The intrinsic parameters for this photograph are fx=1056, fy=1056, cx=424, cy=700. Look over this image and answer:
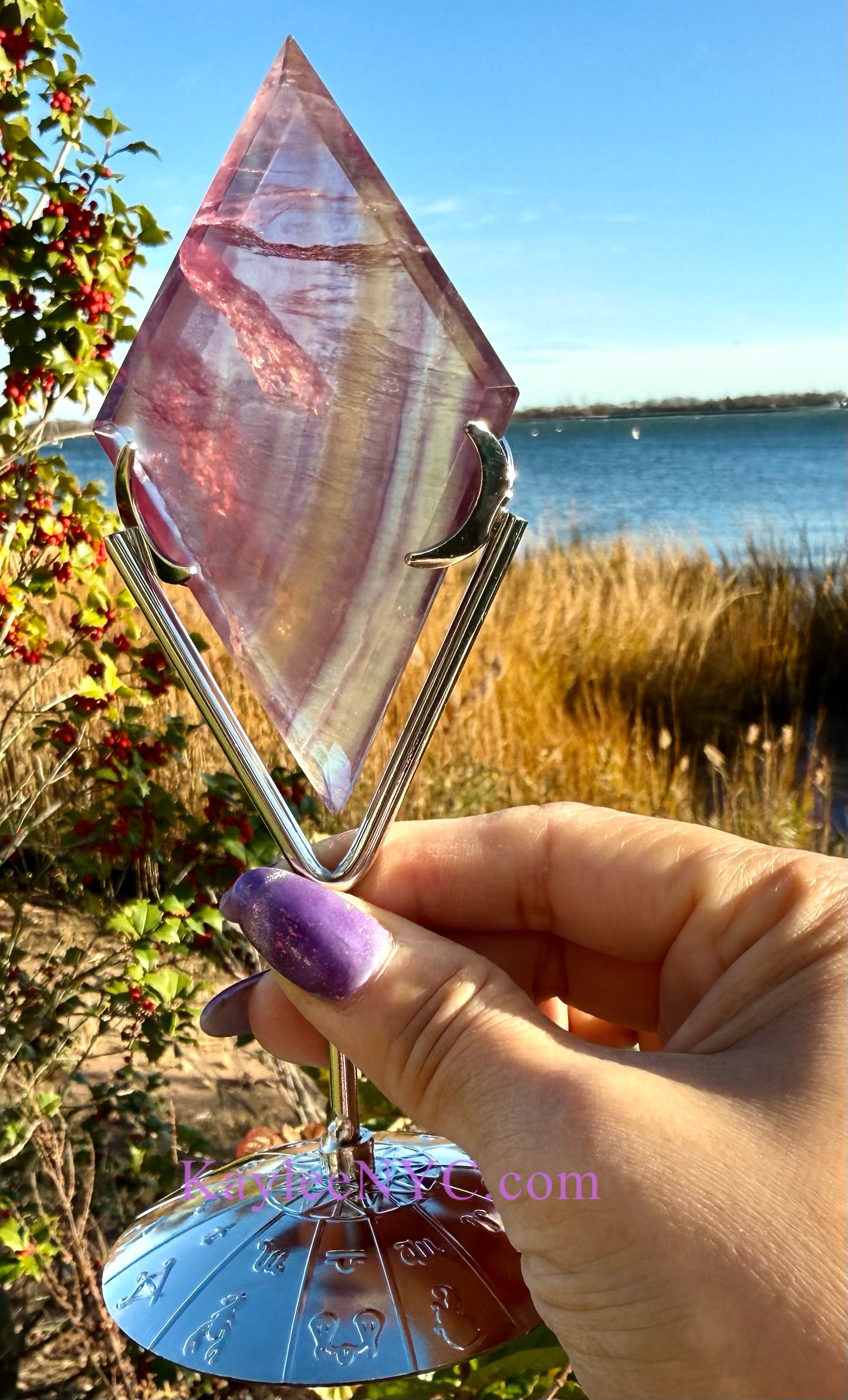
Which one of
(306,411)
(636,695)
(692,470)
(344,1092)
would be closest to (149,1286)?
(344,1092)

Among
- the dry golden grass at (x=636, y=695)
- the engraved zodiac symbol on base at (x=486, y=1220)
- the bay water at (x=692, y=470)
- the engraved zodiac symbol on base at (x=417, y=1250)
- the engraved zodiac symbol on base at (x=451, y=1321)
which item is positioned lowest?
the engraved zodiac symbol on base at (x=451, y=1321)

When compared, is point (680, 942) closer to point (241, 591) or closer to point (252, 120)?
point (241, 591)

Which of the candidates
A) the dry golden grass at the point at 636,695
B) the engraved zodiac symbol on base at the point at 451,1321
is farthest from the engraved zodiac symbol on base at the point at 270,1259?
the dry golden grass at the point at 636,695

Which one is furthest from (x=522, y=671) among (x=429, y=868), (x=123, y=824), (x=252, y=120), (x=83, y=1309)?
(x=252, y=120)

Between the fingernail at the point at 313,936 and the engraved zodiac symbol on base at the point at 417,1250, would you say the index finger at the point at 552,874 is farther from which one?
the engraved zodiac symbol on base at the point at 417,1250

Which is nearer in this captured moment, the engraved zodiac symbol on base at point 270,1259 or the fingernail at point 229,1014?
the engraved zodiac symbol on base at point 270,1259

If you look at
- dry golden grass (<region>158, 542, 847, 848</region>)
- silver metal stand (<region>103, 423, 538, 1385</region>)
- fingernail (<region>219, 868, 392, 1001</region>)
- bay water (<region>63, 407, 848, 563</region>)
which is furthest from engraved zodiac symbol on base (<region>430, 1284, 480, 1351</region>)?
bay water (<region>63, 407, 848, 563</region>)

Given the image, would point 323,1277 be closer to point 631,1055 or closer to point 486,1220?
point 486,1220

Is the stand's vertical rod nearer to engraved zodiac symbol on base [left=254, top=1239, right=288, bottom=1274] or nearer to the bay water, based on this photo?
engraved zodiac symbol on base [left=254, top=1239, right=288, bottom=1274]
